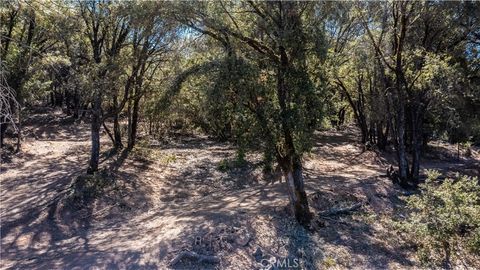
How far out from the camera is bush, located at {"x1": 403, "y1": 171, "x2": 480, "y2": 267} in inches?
315

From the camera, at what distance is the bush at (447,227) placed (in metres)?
7.99

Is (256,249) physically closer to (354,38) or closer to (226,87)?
(226,87)

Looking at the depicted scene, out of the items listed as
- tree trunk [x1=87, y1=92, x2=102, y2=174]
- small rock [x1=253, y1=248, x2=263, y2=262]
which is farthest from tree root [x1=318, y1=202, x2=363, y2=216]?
tree trunk [x1=87, y1=92, x2=102, y2=174]

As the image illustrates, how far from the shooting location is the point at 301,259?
7621mm

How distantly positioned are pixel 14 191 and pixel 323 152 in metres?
13.3

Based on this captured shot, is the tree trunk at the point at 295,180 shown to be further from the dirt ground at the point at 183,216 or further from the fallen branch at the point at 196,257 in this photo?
the fallen branch at the point at 196,257

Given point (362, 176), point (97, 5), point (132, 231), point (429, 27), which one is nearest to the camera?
A: point (132, 231)

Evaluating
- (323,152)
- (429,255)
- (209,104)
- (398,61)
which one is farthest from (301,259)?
(323,152)

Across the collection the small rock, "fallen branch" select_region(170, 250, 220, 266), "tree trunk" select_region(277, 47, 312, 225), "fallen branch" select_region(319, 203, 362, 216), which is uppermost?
"tree trunk" select_region(277, 47, 312, 225)

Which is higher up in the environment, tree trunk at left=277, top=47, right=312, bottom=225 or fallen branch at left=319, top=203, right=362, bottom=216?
tree trunk at left=277, top=47, right=312, bottom=225

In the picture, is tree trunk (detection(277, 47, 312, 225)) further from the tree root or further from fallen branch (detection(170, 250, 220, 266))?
fallen branch (detection(170, 250, 220, 266))

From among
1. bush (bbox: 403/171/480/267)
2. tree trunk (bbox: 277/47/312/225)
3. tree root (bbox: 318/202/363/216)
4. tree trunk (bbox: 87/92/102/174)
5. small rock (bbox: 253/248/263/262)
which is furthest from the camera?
tree trunk (bbox: 87/92/102/174)

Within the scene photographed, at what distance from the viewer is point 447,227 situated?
798 cm

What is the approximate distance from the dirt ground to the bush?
0.48m
